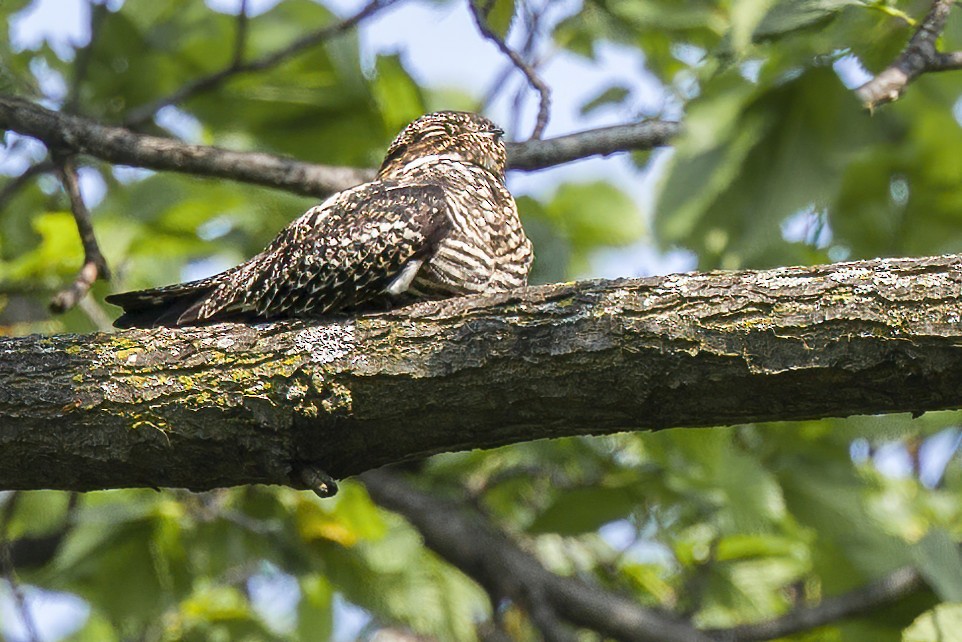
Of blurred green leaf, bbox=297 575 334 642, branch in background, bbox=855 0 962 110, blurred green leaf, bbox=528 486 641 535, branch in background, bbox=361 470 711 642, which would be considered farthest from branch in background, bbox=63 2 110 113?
branch in background, bbox=855 0 962 110

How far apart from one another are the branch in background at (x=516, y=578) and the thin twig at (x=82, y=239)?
6.56 ft

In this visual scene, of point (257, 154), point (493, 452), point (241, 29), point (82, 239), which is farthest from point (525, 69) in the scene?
point (493, 452)

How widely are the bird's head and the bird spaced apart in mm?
539

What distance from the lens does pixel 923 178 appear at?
6.11 meters

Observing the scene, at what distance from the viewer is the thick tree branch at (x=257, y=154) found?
4.36 m

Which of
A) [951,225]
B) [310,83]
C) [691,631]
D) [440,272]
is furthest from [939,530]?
[310,83]

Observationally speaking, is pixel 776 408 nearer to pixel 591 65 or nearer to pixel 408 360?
A: pixel 408 360

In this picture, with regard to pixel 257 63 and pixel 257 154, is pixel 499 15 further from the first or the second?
pixel 257 63

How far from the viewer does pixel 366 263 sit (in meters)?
3.56

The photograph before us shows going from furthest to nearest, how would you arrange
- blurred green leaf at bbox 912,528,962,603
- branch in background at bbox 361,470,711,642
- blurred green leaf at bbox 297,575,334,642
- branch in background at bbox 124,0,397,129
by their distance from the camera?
blurred green leaf at bbox 297,575,334,642, branch in background at bbox 361,470,711,642, branch in background at bbox 124,0,397,129, blurred green leaf at bbox 912,528,962,603

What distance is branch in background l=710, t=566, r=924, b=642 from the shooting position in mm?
5406

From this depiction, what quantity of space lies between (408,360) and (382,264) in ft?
2.24

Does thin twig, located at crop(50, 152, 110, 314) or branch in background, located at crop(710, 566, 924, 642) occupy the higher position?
thin twig, located at crop(50, 152, 110, 314)

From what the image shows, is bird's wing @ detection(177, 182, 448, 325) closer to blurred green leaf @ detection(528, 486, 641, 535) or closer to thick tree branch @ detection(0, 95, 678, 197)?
thick tree branch @ detection(0, 95, 678, 197)
